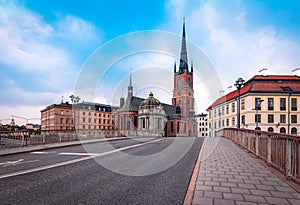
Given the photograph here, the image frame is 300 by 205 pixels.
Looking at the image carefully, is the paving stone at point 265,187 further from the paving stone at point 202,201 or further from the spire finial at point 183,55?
the spire finial at point 183,55

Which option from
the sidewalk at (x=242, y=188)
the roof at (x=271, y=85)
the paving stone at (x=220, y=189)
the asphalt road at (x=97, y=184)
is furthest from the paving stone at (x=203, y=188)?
the roof at (x=271, y=85)

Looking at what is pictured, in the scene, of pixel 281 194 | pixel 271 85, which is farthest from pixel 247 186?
pixel 271 85

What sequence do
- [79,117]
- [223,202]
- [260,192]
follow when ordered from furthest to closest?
[79,117] → [260,192] → [223,202]

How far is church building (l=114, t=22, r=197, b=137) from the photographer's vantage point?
61003 millimetres

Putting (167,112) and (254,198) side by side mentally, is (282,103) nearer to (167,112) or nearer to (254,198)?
(167,112)

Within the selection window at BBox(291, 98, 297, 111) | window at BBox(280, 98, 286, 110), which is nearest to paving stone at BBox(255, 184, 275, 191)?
window at BBox(280, 98, 286, 110)

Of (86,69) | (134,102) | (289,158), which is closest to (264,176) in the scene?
(289,158)

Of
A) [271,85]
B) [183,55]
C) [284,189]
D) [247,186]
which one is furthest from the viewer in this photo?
[183,55]

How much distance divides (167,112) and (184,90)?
1178cm

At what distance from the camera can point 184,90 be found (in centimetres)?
7694

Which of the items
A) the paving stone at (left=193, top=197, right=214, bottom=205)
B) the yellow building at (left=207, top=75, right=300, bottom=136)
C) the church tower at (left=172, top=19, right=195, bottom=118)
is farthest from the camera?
the church tower at (left=172, top=19, right=195, bottom=118)

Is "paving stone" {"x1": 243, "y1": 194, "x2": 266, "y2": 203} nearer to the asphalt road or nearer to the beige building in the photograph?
the asphalt road

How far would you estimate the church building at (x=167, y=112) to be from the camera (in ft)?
200

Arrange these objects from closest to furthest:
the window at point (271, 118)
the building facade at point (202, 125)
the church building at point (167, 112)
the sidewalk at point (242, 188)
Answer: the sidewalk at point (242, 188) → the window at point (271, 118) → the church building at point (167, 112) → the building facade at point (202, 125)
